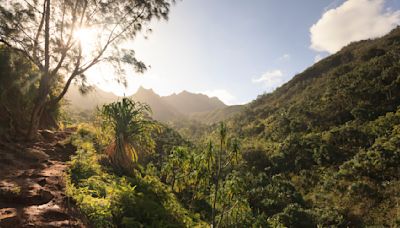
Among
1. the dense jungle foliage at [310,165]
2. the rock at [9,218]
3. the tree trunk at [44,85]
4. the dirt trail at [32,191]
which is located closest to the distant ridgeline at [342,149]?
the dense jungle foliage at [310,165]

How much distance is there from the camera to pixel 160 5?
45.4 ft

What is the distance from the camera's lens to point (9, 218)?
16.3 feet

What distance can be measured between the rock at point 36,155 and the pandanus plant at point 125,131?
2.78 m

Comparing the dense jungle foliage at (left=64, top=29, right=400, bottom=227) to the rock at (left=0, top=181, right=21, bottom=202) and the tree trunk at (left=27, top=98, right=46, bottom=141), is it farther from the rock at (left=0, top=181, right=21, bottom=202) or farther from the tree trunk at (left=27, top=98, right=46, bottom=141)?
the tree trunk at (left=27, top=98, right=46, bottom=141)

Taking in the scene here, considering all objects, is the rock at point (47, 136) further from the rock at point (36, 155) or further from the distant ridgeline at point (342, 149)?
the distant ridgeline at point (342, 149)

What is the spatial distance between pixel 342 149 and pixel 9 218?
36001 millimetres

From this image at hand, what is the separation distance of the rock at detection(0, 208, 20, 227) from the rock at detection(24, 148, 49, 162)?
4.82 metres

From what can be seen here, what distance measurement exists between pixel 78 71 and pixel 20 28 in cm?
273

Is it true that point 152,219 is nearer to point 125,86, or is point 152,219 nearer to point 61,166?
point 61,166

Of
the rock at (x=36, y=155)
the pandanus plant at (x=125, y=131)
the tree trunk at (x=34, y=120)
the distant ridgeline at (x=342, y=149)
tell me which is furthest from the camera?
the distant ridgeline at (x=342, y=149)

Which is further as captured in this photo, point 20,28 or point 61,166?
point 20,28

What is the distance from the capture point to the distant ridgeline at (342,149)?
977 inches

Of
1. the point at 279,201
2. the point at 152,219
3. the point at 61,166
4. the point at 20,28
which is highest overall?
the point at 20,28

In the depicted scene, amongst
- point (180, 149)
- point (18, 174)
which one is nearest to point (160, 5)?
point (180, 149)
